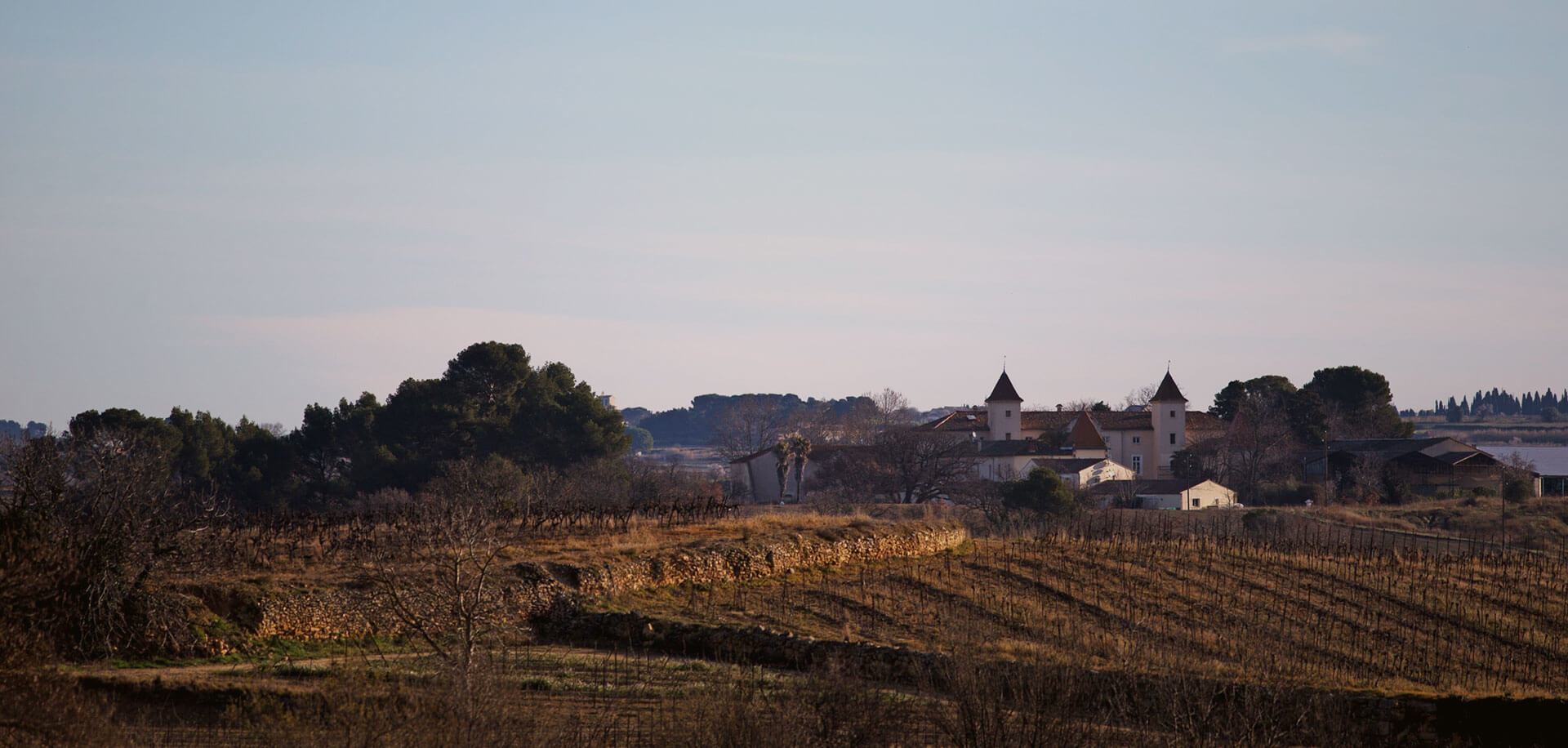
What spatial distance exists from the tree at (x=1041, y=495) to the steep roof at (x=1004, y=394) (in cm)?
2442

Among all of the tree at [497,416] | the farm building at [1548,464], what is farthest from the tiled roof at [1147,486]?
the tree at [497,416]

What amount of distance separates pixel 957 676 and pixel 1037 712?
1.14 m

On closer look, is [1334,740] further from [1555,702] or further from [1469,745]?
[1555,702]

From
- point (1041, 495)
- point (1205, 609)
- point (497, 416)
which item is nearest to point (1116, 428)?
point (1041, 495)

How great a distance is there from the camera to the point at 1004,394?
86625 mm

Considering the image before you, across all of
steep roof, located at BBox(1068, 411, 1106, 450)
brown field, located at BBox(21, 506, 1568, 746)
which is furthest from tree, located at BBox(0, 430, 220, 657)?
steep roof, located at BBox(1068, 411, 1106, 450)

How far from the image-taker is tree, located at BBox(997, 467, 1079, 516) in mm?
60281

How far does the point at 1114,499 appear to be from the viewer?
67.1m

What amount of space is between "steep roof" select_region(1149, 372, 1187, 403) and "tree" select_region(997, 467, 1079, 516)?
84.9 ft

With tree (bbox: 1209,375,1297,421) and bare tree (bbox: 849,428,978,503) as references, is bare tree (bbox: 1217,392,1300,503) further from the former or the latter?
bare tree (bbox: 849,428,978,503)

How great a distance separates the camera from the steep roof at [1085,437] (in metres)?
80.7

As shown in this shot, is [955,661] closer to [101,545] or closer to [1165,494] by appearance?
[101,545]

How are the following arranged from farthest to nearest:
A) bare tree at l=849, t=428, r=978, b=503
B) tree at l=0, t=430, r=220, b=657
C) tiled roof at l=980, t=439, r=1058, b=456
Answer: tiled roof at l=980, t=439, r=1058, b=456 < bare tree at l=849, t=428, r=978, b=503 < tree at l=0, t=430, r=220, b=657

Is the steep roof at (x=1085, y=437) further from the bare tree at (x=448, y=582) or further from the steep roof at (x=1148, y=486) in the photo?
the bare tree at (x=448, y=582)
